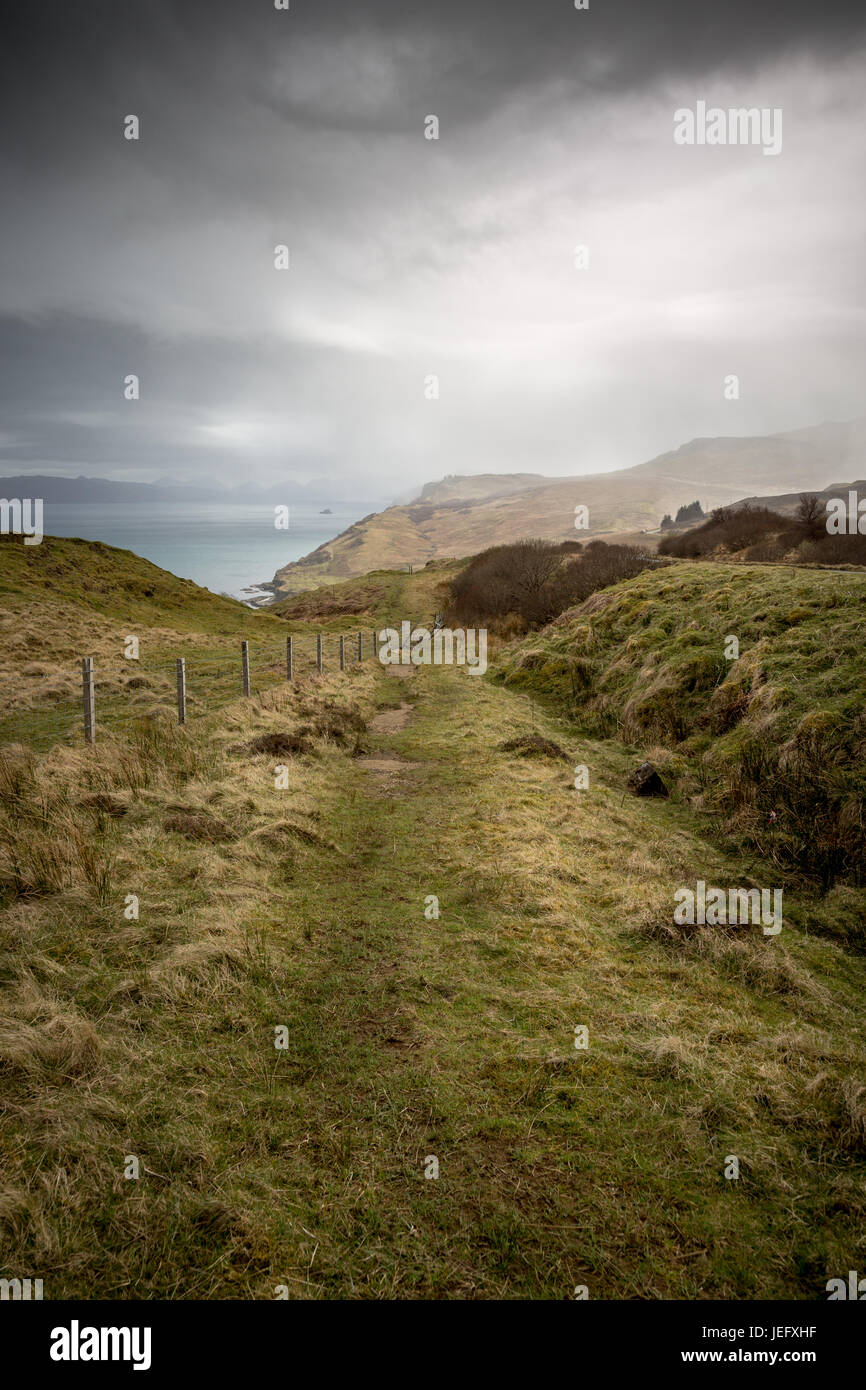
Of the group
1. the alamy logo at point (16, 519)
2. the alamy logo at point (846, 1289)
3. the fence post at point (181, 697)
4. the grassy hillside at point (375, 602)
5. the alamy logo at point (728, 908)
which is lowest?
the alamy logo at point (846, 1289)

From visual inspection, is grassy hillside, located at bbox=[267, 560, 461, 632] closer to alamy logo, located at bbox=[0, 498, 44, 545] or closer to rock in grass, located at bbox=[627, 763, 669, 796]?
alamy logo, located at bbox=[0, 498, 44, 545]

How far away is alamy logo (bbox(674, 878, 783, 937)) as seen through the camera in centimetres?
690

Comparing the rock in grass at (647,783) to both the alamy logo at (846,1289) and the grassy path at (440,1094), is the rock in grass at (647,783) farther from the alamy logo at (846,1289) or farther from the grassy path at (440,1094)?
the alamy logo at (846,1289)

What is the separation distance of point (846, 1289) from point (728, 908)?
435cm

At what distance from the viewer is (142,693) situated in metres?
18.5

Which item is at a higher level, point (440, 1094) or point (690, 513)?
point (690, 513)

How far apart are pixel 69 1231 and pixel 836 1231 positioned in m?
4.29

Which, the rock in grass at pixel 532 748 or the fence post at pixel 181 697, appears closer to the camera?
the rock in grass at pixel 532 748

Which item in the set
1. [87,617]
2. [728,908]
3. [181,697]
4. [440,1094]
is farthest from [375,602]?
[440,1094]

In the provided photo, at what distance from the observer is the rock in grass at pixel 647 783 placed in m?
11.6
